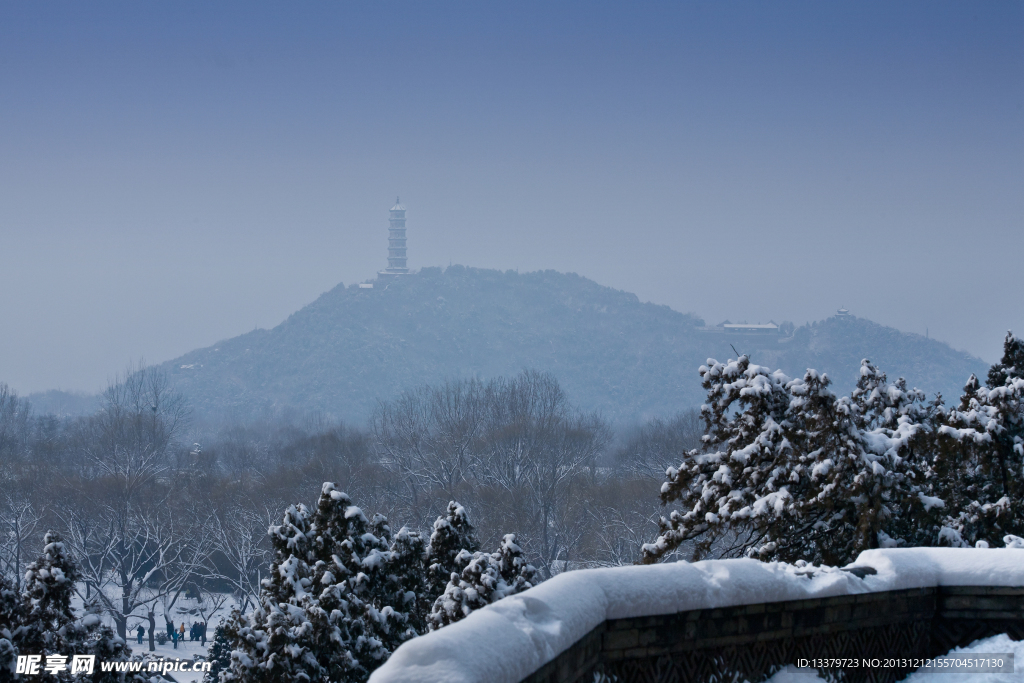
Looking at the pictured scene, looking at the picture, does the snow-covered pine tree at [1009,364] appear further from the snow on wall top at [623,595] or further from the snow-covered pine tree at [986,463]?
the snow on wall top at [623,595]

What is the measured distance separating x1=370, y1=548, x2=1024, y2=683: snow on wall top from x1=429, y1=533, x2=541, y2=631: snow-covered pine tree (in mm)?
4801

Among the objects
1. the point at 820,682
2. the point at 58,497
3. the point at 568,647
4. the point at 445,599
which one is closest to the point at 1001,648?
the point at 820,682

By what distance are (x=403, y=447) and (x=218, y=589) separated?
13379mm

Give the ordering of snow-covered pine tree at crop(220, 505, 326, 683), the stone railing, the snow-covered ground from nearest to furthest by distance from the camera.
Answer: the stone railing
snow-covered pine tree at crop(220, 505, 326, 683)
the snow-covered ground

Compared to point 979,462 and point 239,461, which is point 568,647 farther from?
point 239,461

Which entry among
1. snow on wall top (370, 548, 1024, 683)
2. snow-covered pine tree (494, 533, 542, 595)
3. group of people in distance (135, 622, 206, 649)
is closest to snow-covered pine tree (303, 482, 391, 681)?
snow-covered pine tree (494, 533, 542, 595)

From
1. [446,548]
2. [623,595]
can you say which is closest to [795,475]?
[446,548]

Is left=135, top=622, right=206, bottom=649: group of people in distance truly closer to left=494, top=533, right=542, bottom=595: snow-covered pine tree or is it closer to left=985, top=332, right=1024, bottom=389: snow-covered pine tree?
left=494, top=533, right=542, bottom=595: snow-covered pine tree

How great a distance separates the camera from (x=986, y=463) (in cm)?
1339

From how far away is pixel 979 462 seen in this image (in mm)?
13703

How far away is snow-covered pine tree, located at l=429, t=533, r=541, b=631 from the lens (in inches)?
441

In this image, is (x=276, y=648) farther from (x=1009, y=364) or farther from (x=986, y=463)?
(x=1009, y=364)

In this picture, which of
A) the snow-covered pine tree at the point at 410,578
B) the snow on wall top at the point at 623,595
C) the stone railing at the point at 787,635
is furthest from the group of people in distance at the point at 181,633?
the snow on wall top at the point at 623,595

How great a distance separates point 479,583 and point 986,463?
732 cm
